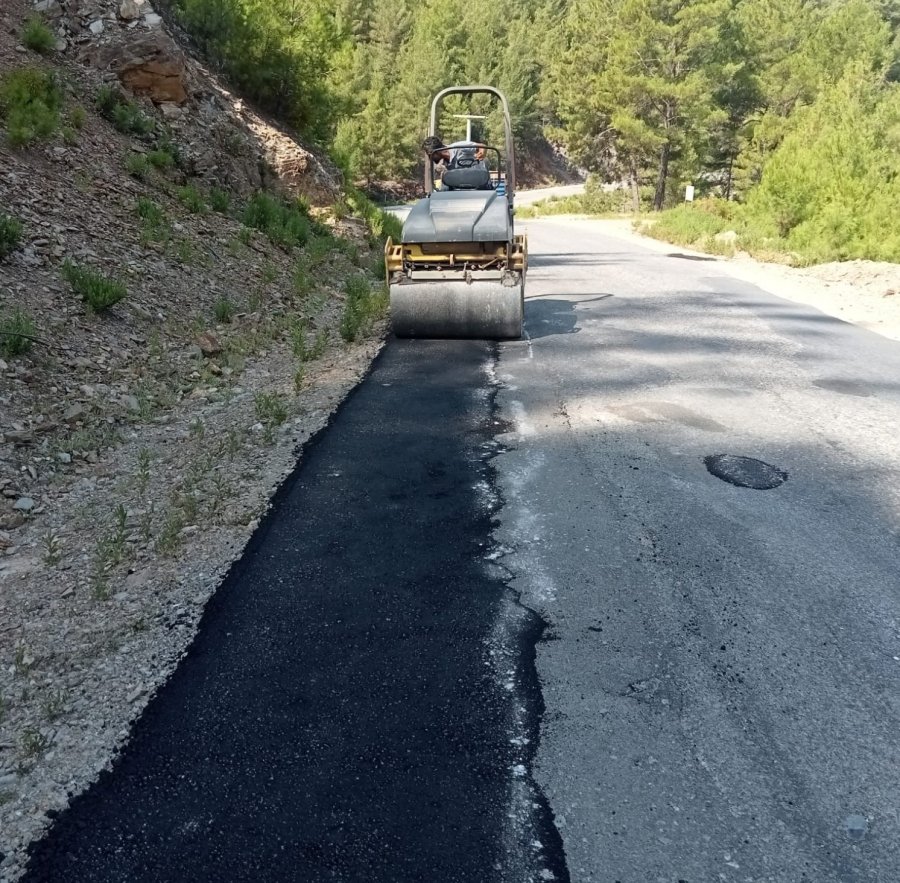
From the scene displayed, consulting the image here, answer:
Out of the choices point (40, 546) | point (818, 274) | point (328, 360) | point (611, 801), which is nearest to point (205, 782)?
point (611, 801)

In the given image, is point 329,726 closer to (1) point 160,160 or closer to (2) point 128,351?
(2) point 128,351

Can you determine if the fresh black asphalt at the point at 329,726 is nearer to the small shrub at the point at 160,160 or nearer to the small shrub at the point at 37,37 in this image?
the small shrub at the point at 160,160

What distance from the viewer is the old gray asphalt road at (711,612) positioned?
8.26 feet

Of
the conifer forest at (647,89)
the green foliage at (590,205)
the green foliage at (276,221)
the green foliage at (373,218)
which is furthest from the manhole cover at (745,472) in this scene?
the green foliage at (590,205)

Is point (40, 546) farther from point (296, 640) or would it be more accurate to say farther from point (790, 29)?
point (790, 29)

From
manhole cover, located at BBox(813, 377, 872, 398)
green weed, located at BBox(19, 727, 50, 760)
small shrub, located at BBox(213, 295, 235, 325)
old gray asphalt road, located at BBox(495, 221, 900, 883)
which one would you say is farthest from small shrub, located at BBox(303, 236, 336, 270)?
green weed, located at BBox(19, 727, 50, 760)

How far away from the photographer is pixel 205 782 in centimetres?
272

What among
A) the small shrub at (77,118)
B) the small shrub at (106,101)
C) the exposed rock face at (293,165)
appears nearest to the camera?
the small shrub at (77,118)

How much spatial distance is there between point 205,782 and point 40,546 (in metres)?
2.47

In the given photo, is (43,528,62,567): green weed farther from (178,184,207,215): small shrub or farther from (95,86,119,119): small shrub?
(95,86,119,119): small shrub

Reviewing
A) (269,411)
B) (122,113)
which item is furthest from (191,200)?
(269,411)

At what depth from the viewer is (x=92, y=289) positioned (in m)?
7.53

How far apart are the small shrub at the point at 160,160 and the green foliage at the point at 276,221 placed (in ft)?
4.28

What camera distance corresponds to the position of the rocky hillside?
3486mm
